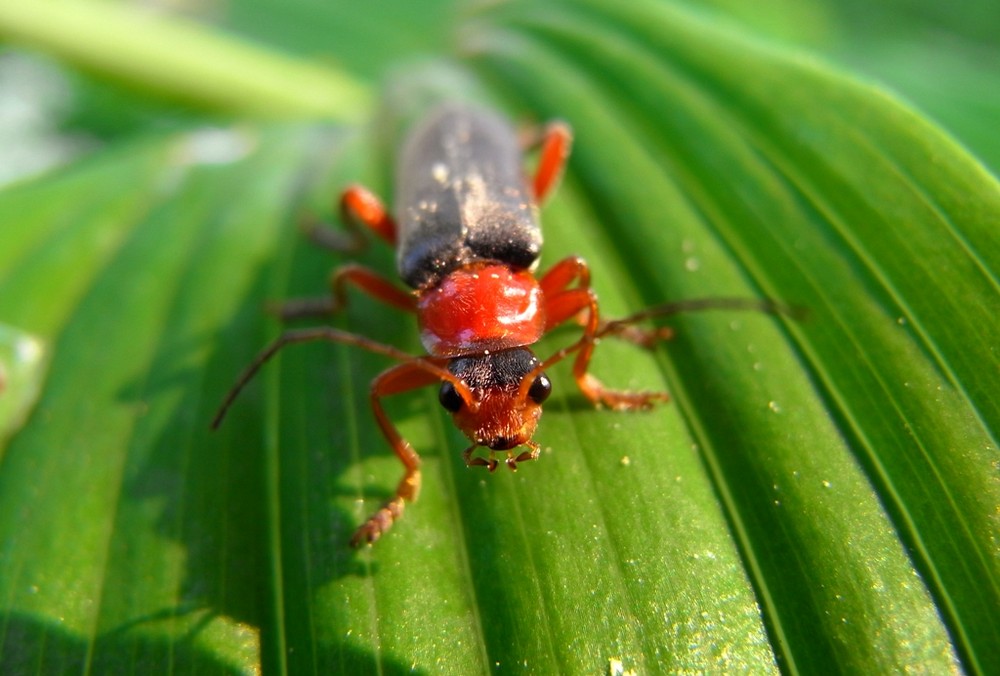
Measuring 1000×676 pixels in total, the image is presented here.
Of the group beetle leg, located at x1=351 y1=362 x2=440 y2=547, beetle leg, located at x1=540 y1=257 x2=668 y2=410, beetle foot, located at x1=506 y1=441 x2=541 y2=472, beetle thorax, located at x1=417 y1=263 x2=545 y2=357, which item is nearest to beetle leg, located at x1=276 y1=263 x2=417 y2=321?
beetle thorax, located at x1=417 y1=263 x2=545 y2=357

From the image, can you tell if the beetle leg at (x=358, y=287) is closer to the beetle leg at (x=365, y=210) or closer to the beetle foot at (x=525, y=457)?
the beetle leg at (x=365, y=210)

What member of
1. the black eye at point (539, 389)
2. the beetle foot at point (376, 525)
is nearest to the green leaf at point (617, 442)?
the beetle foot at point (376, 525)

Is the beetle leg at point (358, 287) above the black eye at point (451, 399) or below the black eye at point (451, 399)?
below

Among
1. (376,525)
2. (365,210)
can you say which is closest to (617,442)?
(376,525)

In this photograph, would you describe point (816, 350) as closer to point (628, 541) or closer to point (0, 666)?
point (628, 541)

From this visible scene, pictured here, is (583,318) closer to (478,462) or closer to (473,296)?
(473,296)

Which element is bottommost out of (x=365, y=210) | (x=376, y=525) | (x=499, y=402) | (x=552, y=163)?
(x=376, y=525)

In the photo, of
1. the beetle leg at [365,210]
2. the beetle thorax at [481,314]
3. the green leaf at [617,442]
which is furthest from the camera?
the beetle leg at [365,210]
